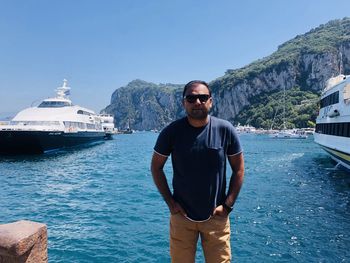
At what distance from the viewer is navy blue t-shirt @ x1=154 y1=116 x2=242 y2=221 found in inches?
150

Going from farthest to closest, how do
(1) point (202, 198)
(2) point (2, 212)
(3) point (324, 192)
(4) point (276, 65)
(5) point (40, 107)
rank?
(4) point (276, 65) < (5) point (40, 107) < (3) point (324, 192) < (2) point (2, 212) < (1) point (202, 198)

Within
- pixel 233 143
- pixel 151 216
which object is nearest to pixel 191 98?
pixel 233 143

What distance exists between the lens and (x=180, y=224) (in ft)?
13.4

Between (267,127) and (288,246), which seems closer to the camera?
(288,246)

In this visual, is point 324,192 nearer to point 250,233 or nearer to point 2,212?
point 250,233

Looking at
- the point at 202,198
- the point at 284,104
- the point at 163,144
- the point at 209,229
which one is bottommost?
the point at 209,229

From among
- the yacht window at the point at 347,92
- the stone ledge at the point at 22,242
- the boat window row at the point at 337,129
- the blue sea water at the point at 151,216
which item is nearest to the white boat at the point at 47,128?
the blue sea water at the point at 151,216

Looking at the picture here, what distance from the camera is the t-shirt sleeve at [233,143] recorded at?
12.9 feet

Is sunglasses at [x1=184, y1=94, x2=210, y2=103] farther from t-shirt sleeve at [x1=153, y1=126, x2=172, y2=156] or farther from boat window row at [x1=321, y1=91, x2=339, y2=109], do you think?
boat window row at [x1=321, y1=91, x2=339, y2=109]

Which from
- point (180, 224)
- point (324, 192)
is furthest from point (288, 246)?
point (324, 192)

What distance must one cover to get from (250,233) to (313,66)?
7220 inches

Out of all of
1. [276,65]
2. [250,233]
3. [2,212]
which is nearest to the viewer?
[250,233]

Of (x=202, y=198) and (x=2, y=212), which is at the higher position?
(x=202, y=198)

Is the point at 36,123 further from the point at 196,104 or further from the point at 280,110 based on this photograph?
the point at 280,110
